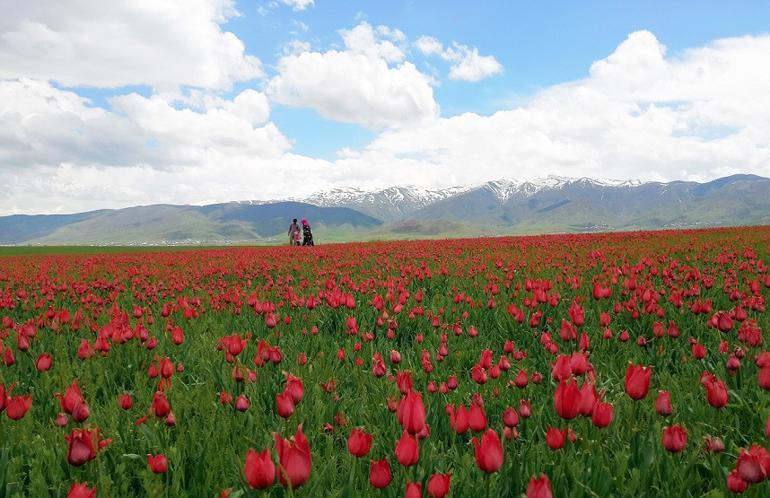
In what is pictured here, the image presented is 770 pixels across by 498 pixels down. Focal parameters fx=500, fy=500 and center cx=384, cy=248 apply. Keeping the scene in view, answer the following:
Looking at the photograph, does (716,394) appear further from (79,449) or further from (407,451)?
(79,449)

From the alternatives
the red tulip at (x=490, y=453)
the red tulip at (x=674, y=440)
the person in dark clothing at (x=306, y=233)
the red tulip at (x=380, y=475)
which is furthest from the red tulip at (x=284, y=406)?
the person in dark clothing at (x=306, y=233)

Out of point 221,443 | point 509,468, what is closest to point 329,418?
point 221,443

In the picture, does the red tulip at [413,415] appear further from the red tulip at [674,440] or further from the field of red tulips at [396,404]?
the red tulip at [674,440]

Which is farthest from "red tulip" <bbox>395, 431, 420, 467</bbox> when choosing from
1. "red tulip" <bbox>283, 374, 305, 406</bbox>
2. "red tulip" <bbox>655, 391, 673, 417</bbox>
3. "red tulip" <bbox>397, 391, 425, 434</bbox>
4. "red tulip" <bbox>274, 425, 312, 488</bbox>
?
"red tulip" <bbox>655, 391, 673, 417</bbox>

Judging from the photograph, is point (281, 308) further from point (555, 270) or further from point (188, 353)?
point (555, 270)

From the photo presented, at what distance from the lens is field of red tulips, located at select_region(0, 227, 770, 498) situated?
7.10 feet

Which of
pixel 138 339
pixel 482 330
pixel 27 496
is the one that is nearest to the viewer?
pixel 27 496

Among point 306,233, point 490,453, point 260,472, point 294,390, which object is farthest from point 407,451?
point 306,233

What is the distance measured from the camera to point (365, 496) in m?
2.22

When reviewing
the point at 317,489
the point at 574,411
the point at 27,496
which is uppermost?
the point at 574,411

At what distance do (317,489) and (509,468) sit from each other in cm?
89

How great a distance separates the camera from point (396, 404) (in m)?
3.01

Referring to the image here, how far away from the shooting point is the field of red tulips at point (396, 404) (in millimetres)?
2164

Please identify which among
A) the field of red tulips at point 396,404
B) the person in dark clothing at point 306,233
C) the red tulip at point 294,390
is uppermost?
the person in dark clothing at point 306,233
